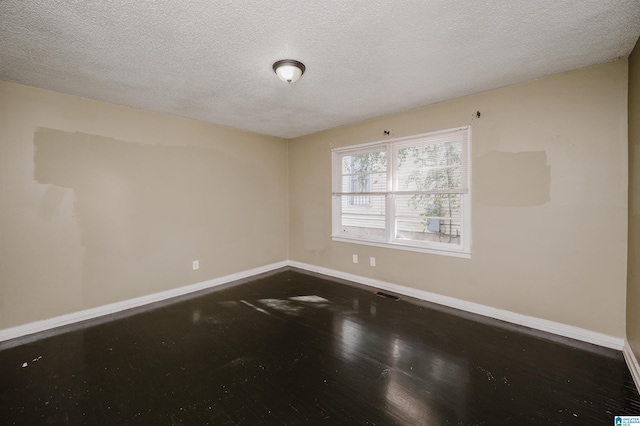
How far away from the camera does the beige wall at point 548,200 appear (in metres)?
2.36

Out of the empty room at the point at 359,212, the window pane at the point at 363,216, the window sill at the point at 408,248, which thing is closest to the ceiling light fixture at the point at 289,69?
the empty room at the point at 359,212

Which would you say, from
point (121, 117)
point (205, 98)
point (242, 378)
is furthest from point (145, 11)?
point (242, 378)

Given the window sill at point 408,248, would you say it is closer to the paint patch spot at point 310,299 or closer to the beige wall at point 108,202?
the paint patch spot at point 310,299

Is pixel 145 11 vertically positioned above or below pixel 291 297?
above

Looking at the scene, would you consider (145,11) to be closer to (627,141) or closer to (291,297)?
(291,297)

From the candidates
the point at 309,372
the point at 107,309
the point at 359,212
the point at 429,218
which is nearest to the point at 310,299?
the point at 309,372

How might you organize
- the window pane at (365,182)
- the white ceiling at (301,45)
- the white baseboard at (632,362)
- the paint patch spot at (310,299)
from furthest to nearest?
the window pane at (365,182) < the paint patch spot at (310,299) < the white baseboard at (632,362) < the white ceiling at (301,45)

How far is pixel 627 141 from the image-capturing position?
2277 mm

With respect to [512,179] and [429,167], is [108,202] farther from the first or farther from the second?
[512,179]

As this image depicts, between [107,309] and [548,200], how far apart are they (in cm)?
484

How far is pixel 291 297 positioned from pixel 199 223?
1.72 m

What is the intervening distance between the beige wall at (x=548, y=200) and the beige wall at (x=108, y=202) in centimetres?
290

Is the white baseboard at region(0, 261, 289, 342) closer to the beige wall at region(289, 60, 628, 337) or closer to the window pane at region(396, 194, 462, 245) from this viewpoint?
the window pane at region(396, 194, 462, 245)

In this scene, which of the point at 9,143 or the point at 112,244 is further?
the point at 112,244
